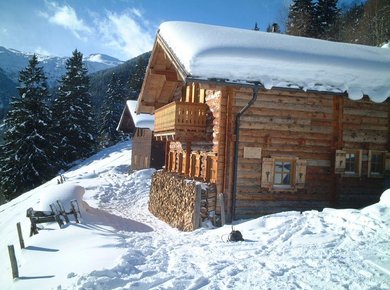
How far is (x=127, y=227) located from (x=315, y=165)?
7.52m

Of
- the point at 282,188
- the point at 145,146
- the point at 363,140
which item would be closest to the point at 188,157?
the point at 282,188

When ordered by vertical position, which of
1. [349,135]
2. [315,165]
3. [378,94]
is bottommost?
[315,165]

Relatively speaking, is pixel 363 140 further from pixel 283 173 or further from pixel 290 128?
pixel 283 173

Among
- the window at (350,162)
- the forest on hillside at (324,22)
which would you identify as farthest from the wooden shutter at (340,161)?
the forest on hillside at (324,22)

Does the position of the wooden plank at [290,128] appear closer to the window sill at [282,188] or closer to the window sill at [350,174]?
the window sill at [350,174]

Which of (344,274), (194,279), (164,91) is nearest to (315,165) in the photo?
(344,274)

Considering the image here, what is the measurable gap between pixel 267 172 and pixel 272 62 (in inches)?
144

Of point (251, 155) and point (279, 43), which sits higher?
point (279, 43)

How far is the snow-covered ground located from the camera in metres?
5.95

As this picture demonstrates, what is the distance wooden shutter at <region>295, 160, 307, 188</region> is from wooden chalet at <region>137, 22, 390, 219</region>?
34 millimetres

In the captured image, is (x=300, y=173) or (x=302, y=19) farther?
(x=302, y=19)

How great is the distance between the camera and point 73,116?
41031 millimetres

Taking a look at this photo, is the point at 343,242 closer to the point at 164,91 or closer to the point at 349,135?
the point at 349,135

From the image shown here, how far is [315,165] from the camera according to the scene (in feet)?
40.5
